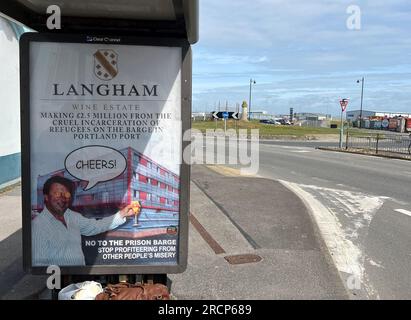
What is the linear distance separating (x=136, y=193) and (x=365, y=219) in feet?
17.4

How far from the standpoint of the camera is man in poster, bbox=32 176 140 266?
392cm

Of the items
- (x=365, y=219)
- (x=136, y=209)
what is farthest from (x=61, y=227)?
(x=365, y=219)

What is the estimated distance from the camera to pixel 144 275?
4.12 m

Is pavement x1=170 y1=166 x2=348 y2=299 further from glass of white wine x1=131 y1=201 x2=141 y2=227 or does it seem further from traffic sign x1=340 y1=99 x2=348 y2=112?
traffic sign x1=340 y1=99 x2=348 y2=112

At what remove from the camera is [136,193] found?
4.04 m

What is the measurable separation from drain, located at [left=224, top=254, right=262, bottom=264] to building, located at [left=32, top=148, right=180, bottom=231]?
4.53 feet

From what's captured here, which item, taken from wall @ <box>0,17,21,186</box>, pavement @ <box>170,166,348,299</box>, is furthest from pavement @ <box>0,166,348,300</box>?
wall @ <box>0,17,21,186</box>

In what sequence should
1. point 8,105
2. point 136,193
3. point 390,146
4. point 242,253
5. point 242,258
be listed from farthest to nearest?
point 390,146
point 8,105
point 242,253
point 242,258
point 136,193

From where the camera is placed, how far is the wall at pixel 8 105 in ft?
29.9

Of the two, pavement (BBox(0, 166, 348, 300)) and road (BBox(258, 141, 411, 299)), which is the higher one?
pavement (BBox(0, 166, 348, 300))

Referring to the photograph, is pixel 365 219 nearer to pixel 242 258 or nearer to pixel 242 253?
pixel 242 253

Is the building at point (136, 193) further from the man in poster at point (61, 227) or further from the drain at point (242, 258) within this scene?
the drain at point (242, 258)

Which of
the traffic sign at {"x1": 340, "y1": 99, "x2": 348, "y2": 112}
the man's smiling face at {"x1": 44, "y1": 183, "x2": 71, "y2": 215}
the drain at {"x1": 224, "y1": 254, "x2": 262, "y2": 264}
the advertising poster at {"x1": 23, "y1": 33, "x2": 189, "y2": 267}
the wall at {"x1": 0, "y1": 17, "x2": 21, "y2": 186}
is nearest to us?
the advertising poster at {"x1": 23, "y1": 33, "x2": 189, "y2": 267}
